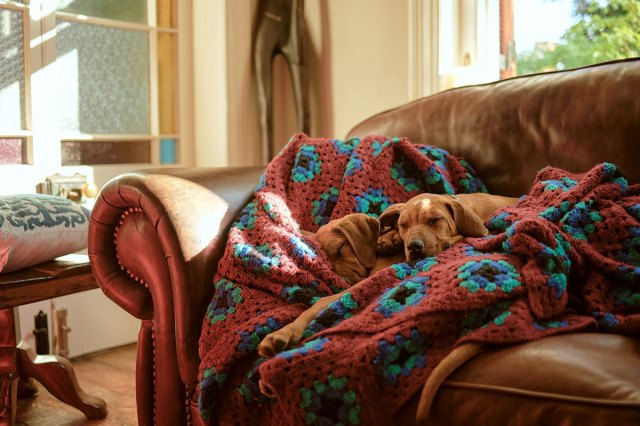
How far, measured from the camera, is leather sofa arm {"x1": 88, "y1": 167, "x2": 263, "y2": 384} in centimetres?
153

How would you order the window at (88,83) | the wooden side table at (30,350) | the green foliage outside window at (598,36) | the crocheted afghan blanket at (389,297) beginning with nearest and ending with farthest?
the crocheted afghan blanket at (389,297) → the wooden side table at (30,350) → the green foliage outside window at (598,36) → the window at (88,83)

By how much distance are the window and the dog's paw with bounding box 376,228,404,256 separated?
1.77 m

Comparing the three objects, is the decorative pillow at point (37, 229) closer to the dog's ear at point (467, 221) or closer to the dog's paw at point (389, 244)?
the dog's paw at point (389, 244)

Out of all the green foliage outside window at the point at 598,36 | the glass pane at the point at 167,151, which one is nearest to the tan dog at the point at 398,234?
the green foliage outside window at the point at 598,36

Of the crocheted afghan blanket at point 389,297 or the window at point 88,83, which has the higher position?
the window at point 88,83

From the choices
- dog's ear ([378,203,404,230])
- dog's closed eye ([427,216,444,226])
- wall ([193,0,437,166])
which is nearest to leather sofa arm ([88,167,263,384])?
dog's ear ([378,203,404,230])

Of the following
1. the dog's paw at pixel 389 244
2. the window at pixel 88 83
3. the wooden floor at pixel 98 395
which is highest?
the window at pixel 88 83

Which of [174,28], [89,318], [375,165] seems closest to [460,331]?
[375,165]

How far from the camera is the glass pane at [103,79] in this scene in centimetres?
298

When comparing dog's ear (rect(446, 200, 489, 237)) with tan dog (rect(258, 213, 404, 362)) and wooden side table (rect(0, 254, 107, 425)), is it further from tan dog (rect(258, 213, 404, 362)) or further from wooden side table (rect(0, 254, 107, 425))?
wooden side table (rect(0, 254, 107, 425))

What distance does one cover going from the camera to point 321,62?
11.2 ft

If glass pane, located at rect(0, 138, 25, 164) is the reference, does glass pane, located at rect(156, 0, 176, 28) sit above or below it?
above

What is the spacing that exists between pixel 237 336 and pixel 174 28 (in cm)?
→ 237

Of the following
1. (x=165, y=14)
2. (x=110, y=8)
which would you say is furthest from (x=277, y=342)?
(x=165, y=14)
